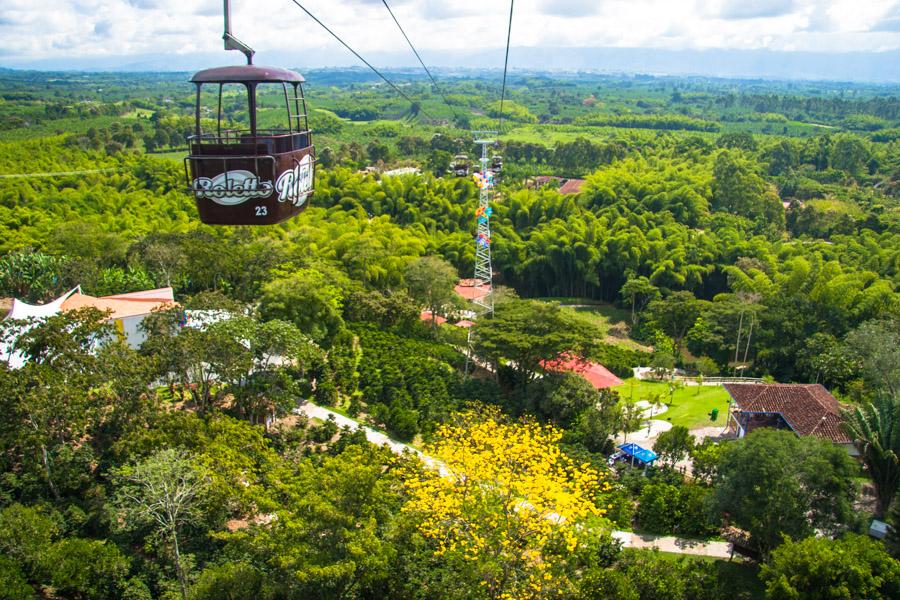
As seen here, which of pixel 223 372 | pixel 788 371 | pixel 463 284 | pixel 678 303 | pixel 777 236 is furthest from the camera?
pixel 777 236

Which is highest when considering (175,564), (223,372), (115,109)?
(115,109)

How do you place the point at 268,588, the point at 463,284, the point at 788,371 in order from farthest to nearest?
the point at 463,284 < the point at 788,371 < the point at 268,588

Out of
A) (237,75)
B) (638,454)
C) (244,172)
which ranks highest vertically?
(237,75)

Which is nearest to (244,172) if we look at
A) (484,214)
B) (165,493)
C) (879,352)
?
(165,493)

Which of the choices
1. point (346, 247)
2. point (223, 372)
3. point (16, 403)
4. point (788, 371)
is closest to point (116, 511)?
point (16, 403)

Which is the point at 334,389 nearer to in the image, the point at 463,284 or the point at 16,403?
the point at 16,403

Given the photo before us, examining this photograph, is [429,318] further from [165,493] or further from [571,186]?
[571,186]

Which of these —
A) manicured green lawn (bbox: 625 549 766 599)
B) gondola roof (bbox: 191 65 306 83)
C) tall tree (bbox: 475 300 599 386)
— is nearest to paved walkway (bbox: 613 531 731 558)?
manicured green lawn (bbox: 625 549 766 599)
